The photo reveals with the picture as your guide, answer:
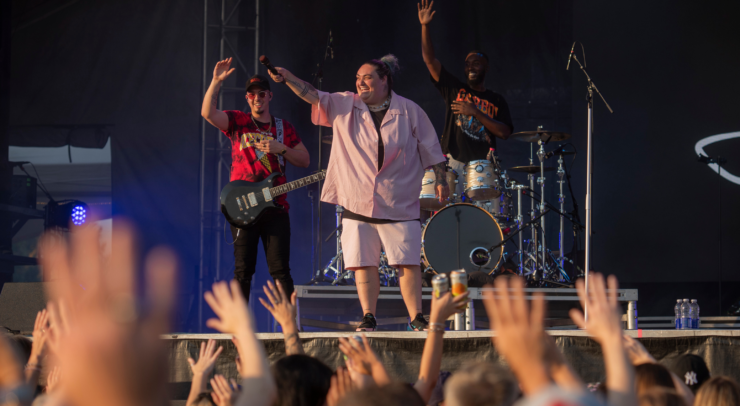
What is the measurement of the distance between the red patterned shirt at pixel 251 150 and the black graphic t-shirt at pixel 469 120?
246 cm

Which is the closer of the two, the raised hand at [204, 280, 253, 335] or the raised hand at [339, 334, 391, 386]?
the raised hand at [204, 280, 253, 335]

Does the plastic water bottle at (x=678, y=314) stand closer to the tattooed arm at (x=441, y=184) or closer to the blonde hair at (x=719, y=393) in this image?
the tattooed arm at (x=441, y=184)

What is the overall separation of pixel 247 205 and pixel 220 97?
4.02 meters

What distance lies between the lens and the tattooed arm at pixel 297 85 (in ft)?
12.8

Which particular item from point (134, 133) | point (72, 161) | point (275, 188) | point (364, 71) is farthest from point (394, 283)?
point (72, 161)

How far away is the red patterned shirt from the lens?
14.4 feet

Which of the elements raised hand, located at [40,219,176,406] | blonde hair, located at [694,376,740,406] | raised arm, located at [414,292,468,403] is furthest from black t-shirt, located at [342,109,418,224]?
raised hand, located at [40,219,176,406]

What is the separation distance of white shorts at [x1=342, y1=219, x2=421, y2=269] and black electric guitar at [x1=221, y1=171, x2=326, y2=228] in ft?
1.86

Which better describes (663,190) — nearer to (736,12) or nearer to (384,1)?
(736,12)

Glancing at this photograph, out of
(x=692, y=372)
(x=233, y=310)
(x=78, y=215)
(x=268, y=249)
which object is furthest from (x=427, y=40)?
(x=78, y=215)

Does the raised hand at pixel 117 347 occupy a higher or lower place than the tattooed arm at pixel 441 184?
lower

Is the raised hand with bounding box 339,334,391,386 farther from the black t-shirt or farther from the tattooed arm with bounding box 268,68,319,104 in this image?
the tattooed arm with bounding box 268,68,319,104

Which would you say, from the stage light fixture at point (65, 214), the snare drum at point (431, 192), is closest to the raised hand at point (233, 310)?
the snare drum at point (431, 192)

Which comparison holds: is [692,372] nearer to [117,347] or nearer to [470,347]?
[470,347]
